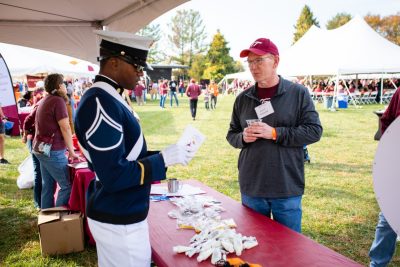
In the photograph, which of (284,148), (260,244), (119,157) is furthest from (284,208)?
(119,157)

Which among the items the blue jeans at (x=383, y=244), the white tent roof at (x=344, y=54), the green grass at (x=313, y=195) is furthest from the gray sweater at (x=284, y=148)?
the white tent roof at (x=344, y=54)

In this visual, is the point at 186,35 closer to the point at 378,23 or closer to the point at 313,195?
the point at 378,23

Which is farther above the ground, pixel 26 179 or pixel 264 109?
pixel 264 109

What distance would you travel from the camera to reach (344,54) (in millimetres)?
16609

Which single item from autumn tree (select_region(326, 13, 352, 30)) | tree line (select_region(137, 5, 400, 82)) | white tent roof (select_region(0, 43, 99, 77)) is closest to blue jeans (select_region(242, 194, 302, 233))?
white tent roof (select_region(0, 43, 99, 77))

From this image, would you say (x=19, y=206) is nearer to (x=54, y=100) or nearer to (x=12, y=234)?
(x=12, y=234)

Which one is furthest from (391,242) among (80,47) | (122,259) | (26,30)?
(26,30)

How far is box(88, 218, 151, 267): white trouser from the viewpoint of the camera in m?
1.71

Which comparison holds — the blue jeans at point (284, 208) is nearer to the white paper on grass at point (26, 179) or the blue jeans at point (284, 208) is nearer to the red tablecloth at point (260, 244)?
the red tablecloth at point (260, 244)

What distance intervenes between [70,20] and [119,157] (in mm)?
3038

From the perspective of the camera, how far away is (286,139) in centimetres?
233

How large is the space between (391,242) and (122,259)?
2125 mm

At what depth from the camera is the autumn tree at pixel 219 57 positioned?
59.4m

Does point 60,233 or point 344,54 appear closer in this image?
point 60,233
